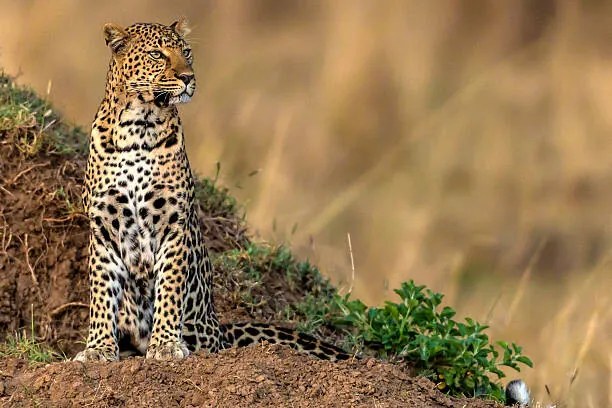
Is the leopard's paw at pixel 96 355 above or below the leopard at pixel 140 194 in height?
below

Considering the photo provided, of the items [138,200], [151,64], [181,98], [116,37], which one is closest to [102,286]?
[138,200]

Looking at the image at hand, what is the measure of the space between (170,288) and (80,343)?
→ 1.11 meters

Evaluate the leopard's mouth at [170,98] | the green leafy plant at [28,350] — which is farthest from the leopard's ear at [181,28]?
the green leafy plant at [28,350]

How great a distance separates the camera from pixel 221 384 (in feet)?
26.1

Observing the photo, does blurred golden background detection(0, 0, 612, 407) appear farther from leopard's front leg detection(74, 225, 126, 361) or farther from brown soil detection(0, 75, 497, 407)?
leopard's front leg detection(74, 225, 126, 361)

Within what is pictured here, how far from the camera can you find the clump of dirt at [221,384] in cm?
789

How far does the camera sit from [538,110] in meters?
17.1

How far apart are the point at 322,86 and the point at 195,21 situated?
4.86ft

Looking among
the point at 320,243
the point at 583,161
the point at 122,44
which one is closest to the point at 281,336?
the point at 122,44

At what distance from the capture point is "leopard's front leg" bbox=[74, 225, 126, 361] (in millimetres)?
8914

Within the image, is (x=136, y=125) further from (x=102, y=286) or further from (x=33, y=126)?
(x=33, y=126)

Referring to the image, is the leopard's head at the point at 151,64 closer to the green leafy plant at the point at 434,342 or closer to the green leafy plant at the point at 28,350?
the green leafy plant at the point at 28,350

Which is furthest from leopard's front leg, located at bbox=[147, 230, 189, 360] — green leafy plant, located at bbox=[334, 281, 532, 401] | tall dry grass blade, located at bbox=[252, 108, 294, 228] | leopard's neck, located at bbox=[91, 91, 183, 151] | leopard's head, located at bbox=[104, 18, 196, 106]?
tall dry grass blade, located at bbox=[252, 108, 294, 228]

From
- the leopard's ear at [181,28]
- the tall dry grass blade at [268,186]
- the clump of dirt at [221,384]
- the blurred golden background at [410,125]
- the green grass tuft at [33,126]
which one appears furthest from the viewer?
the blurred golden background at [410,125]
